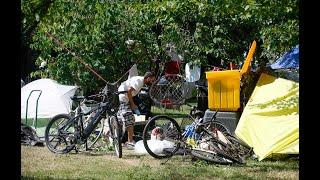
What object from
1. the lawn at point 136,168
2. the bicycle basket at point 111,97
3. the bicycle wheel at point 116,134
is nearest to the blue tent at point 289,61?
the lawn at point 136,168

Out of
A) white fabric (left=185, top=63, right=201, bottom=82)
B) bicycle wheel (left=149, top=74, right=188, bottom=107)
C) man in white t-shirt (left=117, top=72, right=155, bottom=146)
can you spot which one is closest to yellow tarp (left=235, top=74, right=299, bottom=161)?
man in white t-shirt (left=117, top=72, right=155, bottom=146)

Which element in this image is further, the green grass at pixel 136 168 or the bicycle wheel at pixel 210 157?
the bicycle wheel at pixel 210 157

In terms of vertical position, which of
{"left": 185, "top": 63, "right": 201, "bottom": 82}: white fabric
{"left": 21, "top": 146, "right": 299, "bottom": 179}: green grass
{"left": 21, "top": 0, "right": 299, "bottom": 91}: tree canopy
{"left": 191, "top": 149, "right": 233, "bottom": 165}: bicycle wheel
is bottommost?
{"left": 21, "top": 146, "right": 299, "bottom": 179}: green grass

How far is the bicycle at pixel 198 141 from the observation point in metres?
7.56

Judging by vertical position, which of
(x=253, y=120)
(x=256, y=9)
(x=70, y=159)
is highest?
(x=256, y=9)

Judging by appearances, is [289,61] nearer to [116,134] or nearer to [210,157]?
[210,157]

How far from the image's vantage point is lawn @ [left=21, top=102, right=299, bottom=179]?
6633 mm

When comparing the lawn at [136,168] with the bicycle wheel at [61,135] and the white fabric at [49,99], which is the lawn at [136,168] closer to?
the bicycle wheel at [61,135]

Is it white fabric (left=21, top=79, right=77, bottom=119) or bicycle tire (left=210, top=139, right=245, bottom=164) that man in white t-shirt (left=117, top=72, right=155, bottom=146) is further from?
white fabric (left=21, top=79, right=77, bottom=119)

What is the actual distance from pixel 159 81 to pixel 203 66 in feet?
4.04

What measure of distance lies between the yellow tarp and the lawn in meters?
0.27

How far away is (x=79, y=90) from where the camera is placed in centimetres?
1205
